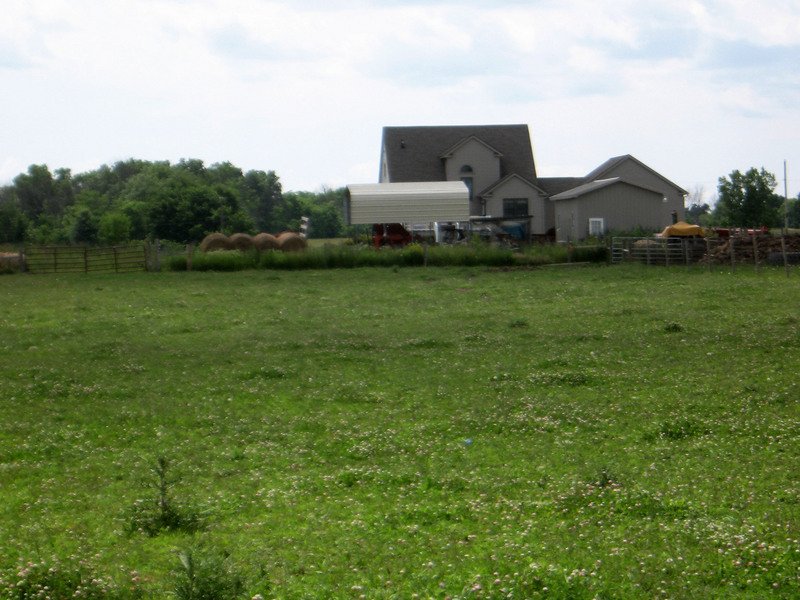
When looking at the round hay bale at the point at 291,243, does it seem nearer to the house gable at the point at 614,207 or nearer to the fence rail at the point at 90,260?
the fence rail at the point at 90,260

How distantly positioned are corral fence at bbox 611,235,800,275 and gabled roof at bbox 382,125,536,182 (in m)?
26.1

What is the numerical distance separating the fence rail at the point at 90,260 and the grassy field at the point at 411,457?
18420 millimetres

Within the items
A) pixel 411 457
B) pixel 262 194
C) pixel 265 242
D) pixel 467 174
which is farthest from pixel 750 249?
pixel 262 194

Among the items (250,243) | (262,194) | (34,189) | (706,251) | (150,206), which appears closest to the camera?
(706,251)

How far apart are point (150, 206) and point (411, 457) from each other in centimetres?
8199

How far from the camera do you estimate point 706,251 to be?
36.5 metres

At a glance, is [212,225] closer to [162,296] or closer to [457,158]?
[457,158]

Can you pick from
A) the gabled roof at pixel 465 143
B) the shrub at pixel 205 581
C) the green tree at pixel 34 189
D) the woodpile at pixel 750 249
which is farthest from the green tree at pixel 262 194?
the shrub at pixel 205 581

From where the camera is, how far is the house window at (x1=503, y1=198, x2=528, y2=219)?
6047 cm

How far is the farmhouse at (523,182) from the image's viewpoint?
52.9 metres

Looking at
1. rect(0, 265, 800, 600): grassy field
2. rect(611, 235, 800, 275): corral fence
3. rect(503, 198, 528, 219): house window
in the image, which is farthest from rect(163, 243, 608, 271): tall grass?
rect(503, 198, 528, 219): house window

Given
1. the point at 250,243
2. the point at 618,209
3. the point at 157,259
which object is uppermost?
the point at 618,209

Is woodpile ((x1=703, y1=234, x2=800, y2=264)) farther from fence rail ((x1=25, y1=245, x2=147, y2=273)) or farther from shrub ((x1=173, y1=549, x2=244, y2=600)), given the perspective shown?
shrub ((x1=173, y1=549, x2=244, y2=600))

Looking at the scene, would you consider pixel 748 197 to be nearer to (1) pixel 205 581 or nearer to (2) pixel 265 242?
(2) pixel 265 242
